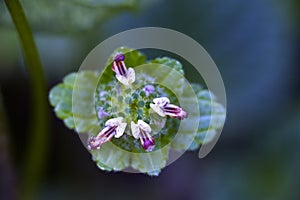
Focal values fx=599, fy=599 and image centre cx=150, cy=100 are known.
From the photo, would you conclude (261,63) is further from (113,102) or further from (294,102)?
(113,102)

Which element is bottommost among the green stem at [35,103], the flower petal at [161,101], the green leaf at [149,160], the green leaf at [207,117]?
the green leaf at [149,160]

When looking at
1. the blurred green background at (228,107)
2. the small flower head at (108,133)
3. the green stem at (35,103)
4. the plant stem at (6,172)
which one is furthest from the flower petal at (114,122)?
the blurred green background at (228,107)

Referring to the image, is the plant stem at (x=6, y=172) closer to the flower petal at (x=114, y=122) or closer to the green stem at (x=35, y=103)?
the green stem at (x=35, y=103)

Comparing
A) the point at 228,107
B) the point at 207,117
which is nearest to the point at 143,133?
the point at 207,117

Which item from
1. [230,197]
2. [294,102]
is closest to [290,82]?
[294,102]

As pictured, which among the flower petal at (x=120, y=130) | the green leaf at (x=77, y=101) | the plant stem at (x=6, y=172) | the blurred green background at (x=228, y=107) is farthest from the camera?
the blurred green background at (x=228, y=107)

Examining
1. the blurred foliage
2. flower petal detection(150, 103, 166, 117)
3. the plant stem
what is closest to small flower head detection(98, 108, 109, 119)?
flower petal detection(150, 103, 166, 117)

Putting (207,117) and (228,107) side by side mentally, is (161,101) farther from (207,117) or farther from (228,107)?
(228,107)

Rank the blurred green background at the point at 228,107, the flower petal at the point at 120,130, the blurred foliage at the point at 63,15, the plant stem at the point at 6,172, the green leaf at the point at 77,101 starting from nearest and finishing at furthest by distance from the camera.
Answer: the flower petal at the point at 120,130
the green leaf at the point at 77,101
the blurred foliage at the point at 63,15
the plant stem at the point at 6,172
the blurred green background at the point at 228,107
